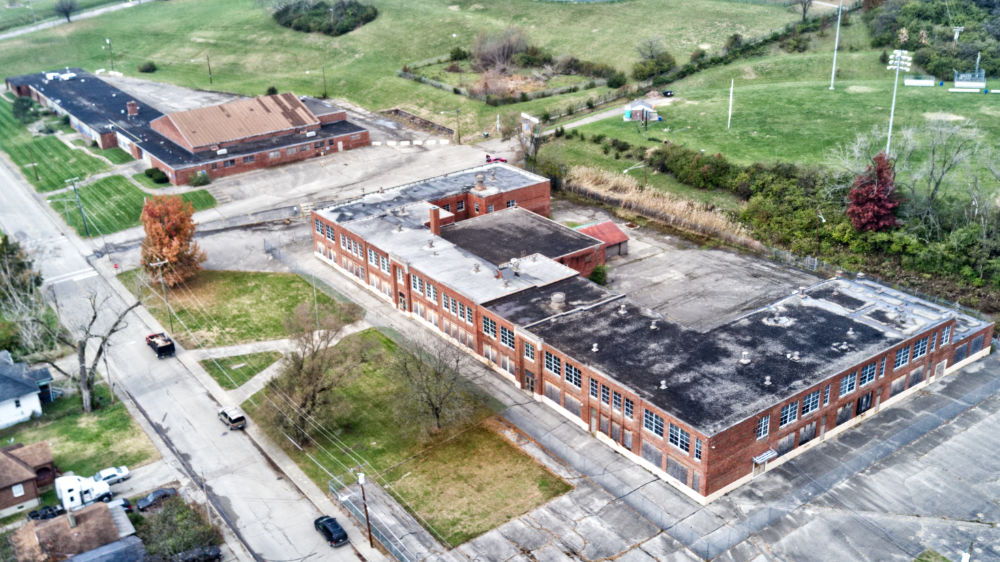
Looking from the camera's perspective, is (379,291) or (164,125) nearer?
(379,291)

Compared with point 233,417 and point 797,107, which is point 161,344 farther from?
point 797,107

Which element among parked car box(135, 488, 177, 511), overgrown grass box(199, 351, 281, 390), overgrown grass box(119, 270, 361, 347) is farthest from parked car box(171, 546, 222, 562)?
overgrown grass box(119, 270, 361, 347)

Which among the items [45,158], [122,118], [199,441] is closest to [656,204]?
[199,441]

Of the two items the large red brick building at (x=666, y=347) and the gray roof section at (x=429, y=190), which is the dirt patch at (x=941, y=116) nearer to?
the large red brick building at (x=666, y=347)

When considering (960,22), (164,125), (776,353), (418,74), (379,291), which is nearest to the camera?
(776,353)

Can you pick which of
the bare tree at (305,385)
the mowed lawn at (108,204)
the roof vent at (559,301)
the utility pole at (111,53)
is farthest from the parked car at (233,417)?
the utility pole at (111,53)

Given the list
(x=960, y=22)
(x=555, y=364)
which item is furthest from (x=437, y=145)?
(x=960, y=22)

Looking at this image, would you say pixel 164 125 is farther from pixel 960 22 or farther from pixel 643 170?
pixel 960 22

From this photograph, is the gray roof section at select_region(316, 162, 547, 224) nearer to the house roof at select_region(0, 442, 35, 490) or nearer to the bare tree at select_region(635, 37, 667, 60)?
the house roof at select_region(0, 442, 35, 490)
